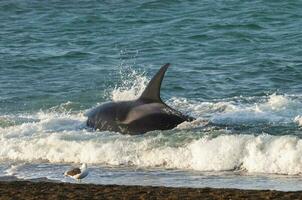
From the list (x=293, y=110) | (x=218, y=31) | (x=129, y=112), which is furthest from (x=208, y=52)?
(x=129, y=112)

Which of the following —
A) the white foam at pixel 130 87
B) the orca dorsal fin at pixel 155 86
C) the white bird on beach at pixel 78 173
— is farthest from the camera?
the white foam at pixel 130 87

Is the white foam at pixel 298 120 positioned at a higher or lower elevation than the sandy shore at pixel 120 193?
A: lower

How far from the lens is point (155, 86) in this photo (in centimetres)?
1667

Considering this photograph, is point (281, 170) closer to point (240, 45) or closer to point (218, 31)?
point (240, 45)

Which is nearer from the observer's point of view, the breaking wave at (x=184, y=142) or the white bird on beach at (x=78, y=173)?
the white bird on beach at (x=78, y=173)

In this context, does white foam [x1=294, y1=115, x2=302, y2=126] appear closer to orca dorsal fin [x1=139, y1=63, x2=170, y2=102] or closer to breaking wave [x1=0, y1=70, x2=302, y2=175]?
breaking wave [x1=0, y1=70, x2=302, y2=175]

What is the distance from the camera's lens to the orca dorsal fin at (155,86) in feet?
54.7

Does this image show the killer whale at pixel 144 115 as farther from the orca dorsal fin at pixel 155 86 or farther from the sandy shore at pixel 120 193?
the sandy shore at pixel 120 193

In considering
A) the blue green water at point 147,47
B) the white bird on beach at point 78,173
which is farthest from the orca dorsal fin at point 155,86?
the blue green water at point 147,47

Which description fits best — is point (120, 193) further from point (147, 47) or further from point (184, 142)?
point (147, 47)

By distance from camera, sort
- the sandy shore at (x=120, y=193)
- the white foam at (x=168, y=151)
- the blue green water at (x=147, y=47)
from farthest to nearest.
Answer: the blue green water at (x=147, y=47) < the white foam at (x=168, y=151) < the sandy shore at (x=120, y=193)

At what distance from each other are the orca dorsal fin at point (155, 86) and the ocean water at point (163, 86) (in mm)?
747

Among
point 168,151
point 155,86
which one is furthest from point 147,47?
point 168,151

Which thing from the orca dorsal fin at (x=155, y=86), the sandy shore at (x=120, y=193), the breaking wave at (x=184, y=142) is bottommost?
the breaking wave at (x=184, y=142)
